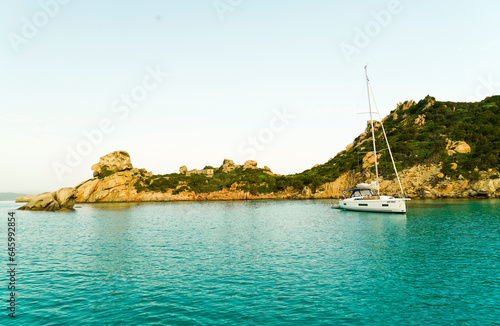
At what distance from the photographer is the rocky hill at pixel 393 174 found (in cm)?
9650

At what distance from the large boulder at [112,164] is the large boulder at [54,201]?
1986 inches

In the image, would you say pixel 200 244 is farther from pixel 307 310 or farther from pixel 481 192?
pixel 481 192

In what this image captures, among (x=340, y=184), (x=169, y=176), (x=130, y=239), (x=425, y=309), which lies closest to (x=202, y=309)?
(x=425, y=309)

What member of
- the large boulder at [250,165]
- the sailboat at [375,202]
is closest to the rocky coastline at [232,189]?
the large boulder at [250,165]

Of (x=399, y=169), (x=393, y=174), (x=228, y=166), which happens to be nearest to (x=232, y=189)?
(x=228, y=166)

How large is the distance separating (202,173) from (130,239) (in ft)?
426

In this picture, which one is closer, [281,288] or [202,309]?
[202,309]

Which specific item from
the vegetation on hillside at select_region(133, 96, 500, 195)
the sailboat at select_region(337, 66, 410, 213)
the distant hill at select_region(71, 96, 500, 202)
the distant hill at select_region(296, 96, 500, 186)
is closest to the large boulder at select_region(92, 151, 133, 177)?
the distant hill at select_region(71, 96, 500, 202)

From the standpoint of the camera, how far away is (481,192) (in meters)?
88.9

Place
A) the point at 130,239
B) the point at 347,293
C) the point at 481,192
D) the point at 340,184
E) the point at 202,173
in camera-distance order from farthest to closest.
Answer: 1. the point at 202,173
2. the point at 340,184
3. the point at 481,192
4. the point at 130,239
5. the point at 347,293

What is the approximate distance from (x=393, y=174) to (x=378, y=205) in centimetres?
5677

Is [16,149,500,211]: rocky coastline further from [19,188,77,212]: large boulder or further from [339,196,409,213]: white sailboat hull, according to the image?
[339,196,409,213]: white sailboat hull

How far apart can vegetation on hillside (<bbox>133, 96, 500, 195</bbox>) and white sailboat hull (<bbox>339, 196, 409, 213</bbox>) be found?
32.1m

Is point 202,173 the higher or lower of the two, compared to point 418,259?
higher
